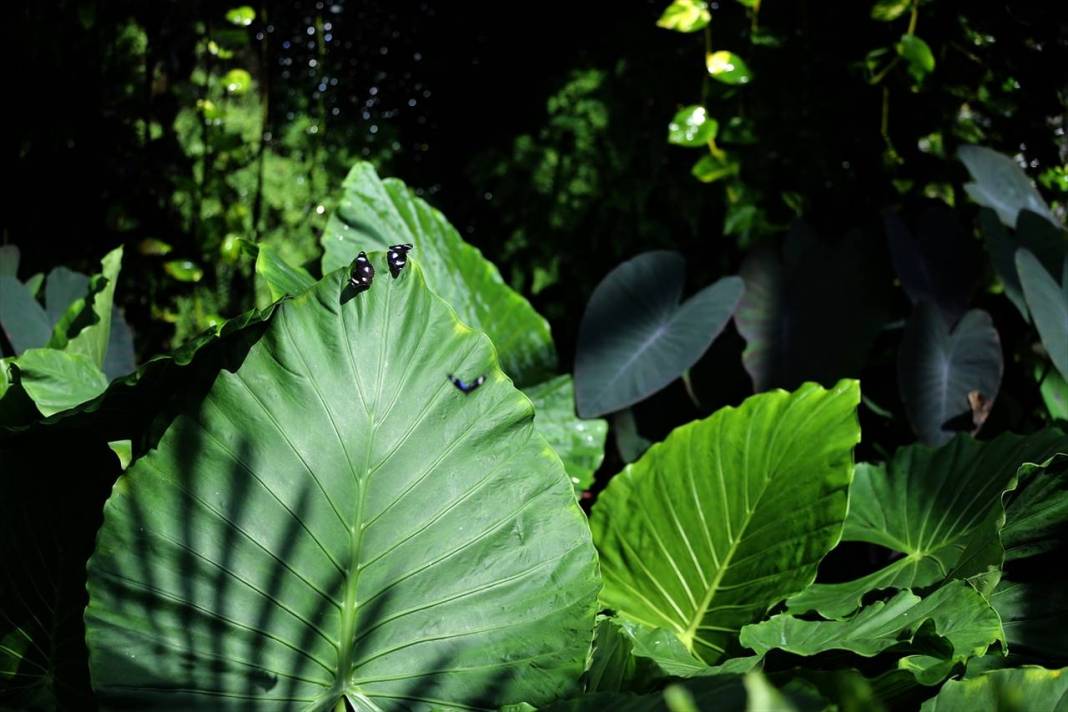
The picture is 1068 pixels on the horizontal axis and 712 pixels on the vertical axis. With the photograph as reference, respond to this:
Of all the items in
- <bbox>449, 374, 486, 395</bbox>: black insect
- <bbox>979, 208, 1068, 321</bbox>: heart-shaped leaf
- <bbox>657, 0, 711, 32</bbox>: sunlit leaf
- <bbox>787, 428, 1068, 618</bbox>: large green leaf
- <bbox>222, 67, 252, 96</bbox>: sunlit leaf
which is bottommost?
<bbox>787, 428, 1068, 618</bbox>: large green leaf

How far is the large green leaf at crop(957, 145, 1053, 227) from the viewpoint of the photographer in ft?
5.45

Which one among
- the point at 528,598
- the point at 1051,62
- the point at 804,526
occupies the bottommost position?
the point at 804,526

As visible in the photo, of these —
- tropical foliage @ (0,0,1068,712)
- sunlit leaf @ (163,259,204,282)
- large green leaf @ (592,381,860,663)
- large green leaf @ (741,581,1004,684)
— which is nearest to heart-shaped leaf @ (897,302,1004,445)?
tropical foliage @ (0,0,1068,712)

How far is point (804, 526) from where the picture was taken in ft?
3.64

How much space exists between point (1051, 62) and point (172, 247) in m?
1.91

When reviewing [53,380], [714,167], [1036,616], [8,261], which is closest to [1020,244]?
[714,167]

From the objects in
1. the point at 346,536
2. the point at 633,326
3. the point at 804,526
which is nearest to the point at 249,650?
the point at 346,536

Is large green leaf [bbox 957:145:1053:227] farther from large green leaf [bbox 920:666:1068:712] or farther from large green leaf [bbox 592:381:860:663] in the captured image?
large green leaf [bbox 920:666:1068:712]

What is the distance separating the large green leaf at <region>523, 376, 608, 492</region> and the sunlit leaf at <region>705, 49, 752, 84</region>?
622 mm

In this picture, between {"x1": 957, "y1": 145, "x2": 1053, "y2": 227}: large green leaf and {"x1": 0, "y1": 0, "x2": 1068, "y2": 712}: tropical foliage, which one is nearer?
{"x1": 0, "y1": 0, "x2": 1068, "y2": 712}: tropical foliage

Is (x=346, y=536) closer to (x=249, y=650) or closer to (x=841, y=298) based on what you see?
(x=249, y=650)

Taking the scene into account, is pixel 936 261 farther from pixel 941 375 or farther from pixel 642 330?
pixel 642 330

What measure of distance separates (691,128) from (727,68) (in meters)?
0.12

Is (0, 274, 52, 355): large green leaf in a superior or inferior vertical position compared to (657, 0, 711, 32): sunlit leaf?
inferior
